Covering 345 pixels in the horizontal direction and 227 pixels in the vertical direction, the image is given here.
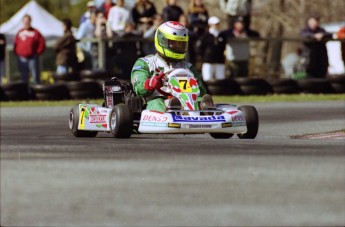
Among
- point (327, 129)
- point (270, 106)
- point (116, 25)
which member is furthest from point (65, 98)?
point (327, 129)

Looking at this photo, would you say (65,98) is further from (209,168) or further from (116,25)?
(209,168)

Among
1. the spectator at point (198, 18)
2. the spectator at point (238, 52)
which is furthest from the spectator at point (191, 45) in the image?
the spectator at point (238, 52)

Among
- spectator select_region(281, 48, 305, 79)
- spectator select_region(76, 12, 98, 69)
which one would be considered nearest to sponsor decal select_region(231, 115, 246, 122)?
spectator select_region(76, 12, 98, 69)

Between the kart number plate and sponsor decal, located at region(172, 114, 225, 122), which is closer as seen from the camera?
sponsor decal, located at region(172, 114, 225, 122)

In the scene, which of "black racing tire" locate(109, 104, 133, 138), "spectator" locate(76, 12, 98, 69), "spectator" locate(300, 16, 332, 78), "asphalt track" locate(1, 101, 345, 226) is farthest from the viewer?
"spectator" locate(300, 16, 332, 78)

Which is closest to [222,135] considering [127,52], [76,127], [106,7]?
[76,127]

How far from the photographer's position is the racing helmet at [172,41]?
444 inches

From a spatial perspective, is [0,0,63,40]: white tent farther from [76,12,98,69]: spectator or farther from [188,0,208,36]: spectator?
[188,0,208,36]: spectator

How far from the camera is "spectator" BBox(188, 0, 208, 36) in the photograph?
20.9 metres

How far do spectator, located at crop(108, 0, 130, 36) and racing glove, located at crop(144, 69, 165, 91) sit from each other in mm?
9534

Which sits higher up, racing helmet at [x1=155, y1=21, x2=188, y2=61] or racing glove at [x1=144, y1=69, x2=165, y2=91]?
racing helmet at [x1=155, y1=21, x2=188, y2=61]

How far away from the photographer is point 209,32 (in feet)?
68.3

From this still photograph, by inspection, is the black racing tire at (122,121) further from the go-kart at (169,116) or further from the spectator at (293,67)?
the spectator at (293,67)

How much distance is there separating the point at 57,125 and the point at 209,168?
8.39 metres
